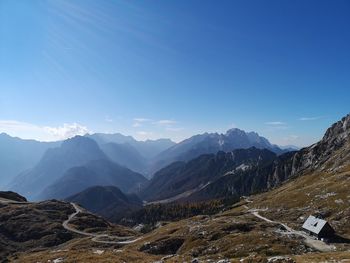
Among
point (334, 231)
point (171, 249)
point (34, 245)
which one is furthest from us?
point (34, 245)

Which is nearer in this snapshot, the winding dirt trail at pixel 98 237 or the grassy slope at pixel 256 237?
the grassy slope at pixel 256 237

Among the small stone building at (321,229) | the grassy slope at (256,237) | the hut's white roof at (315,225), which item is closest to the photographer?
the grassy slope at (256,237)

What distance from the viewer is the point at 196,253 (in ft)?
260

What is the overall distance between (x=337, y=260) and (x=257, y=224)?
175 ft

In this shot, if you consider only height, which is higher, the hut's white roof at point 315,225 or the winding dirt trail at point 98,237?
the hut's white roof at point 315,225

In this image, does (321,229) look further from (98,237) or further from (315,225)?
(98,237)

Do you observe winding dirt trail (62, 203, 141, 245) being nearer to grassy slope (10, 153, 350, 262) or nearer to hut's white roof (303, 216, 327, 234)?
grassy slope (10, 153, 350, 262)

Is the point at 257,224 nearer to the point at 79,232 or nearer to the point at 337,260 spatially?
the point at 337,260

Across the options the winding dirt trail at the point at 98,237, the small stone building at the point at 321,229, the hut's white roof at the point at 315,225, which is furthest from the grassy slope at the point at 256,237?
the winding dirt trail at the point at 98,237

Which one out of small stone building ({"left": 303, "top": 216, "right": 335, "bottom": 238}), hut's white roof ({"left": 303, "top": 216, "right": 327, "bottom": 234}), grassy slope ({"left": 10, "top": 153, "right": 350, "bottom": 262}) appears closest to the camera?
grassy slope ({"left": 10, "top": 153, "right": 350, "bottom": 262})

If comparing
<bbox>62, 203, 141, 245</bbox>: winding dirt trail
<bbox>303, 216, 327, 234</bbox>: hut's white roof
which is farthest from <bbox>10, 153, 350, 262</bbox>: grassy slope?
<bbox>62, 203, 141, 245</bbox>: winding dirt trail

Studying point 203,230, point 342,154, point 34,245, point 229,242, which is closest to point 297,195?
point 203,230

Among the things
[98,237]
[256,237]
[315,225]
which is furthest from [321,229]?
[98,237]

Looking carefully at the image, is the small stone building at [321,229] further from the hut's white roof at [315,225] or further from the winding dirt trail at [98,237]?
the winding dirt trail at [98,237]
